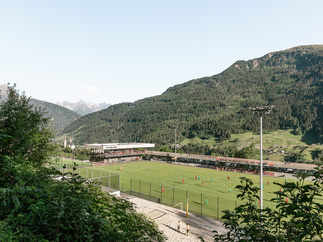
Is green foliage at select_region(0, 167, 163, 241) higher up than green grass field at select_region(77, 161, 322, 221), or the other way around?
green foliage at select_region(0, 167, 163, 241)

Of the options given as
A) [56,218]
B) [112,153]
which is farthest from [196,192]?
[112,153]

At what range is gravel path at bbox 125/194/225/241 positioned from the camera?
62.7 ft

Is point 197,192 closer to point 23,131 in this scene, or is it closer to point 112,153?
point 23,131

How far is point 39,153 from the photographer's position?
1392 cm

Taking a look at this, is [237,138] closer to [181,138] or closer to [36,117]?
[181,138]

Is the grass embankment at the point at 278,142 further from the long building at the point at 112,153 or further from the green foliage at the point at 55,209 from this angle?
the green foliage at the point at 55,209

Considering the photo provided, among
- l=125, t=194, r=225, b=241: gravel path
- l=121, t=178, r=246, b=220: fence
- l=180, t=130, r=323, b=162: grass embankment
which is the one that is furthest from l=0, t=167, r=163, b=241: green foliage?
l=180, t=130, r=323, b=162: grass embankment

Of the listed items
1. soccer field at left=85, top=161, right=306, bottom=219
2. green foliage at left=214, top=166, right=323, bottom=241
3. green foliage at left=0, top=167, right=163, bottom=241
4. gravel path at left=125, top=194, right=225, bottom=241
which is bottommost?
soccer field at left=85, top=161, right=306, bottom=219

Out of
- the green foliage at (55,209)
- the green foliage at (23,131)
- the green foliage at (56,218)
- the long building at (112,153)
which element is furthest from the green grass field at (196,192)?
the long building at (112,153)

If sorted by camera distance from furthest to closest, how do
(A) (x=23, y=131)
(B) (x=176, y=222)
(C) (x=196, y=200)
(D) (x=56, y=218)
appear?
1. (C) (x=196, y=200)
2. (B) (x=176, y=222)
3. (A) (x=23, y=131)
4. (D) (x=56, y=218)

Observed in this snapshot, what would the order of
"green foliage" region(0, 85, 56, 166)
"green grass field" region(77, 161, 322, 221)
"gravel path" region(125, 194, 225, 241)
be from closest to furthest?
"green foliage" region(0, 85, 56, 166), "gravel path" region(125, 194, 225, 241), "green grass field" region(77, 161, 322, 221)

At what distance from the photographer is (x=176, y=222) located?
22328 mm

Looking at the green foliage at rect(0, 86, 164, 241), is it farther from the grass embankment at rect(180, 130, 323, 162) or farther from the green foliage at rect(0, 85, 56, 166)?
the grass embankment at rect(180, 130, 323, 162)

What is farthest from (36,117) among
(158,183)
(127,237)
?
(158,183)
